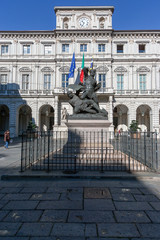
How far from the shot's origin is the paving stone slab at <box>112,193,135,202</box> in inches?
133

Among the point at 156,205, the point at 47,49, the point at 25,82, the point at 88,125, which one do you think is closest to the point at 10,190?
the point at 156,205

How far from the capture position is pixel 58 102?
89.7 ft

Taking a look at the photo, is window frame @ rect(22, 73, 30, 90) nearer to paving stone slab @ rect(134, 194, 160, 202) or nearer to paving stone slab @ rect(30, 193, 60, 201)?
paving stone slab @ rect(30, 193, 60, 201)

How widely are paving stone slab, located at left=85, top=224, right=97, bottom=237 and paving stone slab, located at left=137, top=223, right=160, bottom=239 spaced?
69 cm

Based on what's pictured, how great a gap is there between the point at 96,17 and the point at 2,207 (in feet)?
106

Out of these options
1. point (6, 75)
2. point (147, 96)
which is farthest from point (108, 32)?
point (6, 75)

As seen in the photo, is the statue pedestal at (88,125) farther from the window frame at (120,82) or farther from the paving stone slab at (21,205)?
the window frame at (120,82)

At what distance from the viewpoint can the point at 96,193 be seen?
12.1 ft

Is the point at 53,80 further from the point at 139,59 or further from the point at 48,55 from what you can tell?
the point at 139,59

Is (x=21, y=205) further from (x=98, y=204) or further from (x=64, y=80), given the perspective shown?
(x=64, y=80)

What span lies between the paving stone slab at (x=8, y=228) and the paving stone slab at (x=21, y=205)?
0.51m

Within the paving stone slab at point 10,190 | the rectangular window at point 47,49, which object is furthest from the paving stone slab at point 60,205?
the rectangular window at point 47,49

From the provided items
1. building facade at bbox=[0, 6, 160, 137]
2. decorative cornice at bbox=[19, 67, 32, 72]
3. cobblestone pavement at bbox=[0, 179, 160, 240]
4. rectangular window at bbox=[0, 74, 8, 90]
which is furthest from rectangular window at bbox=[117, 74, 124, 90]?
cobblestone pavement at bbox=[0, 179, 160, 240]

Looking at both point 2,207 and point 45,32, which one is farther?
point 45,32
